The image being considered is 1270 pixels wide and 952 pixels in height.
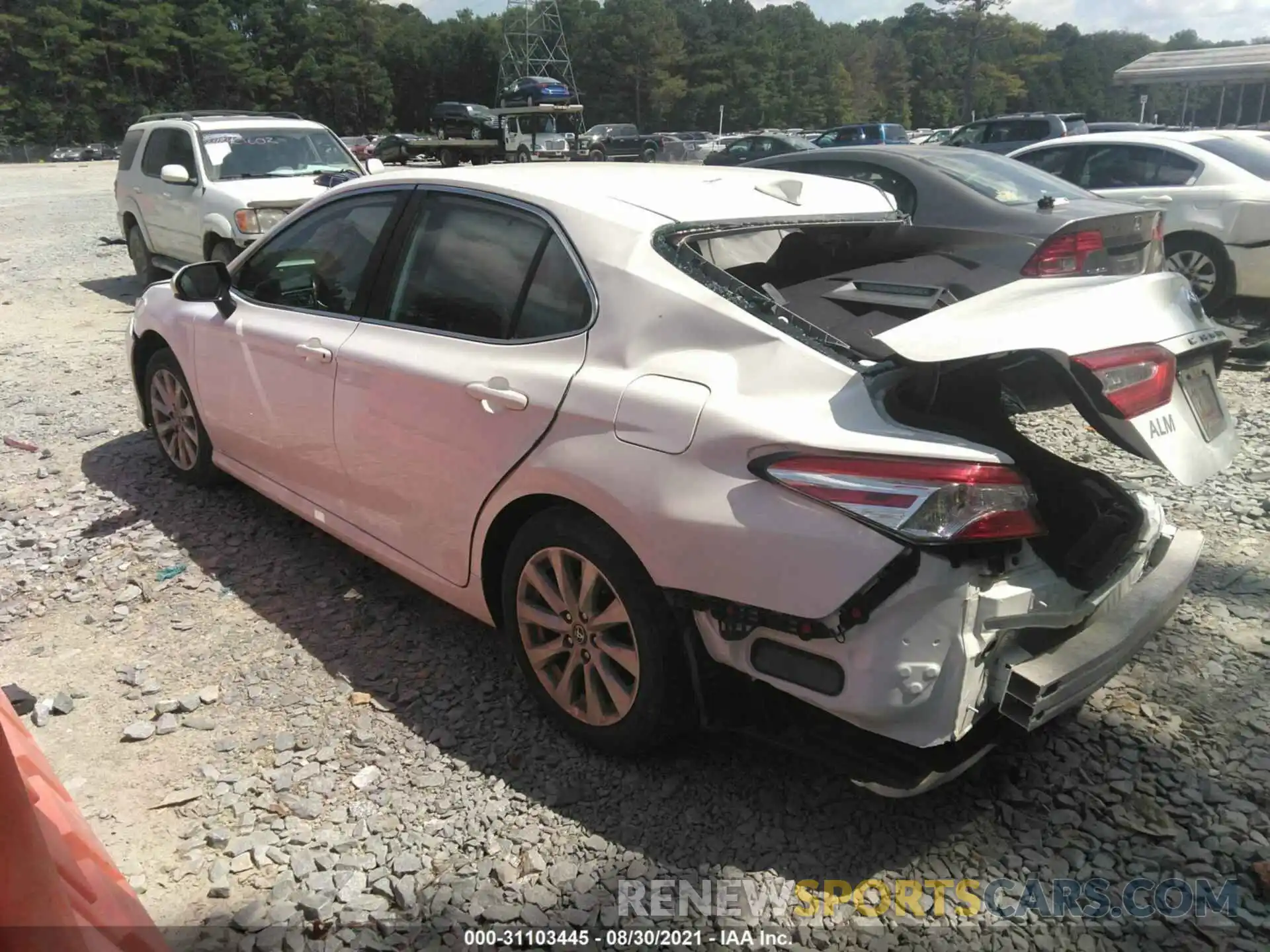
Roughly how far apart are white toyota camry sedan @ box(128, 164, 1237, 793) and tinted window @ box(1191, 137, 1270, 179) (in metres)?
7.12

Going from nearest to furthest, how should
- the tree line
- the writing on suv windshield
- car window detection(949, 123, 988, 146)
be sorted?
the writing on suv windshield, car window detection(949, 123, 988, 146), the tree line

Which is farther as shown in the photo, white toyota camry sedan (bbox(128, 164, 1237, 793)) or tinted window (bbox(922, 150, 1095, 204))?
tinted window (bbox(922, 150, 1095, 204))

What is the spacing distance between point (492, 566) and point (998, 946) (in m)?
1.78

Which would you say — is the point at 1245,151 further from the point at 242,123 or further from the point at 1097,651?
the point at 242,123

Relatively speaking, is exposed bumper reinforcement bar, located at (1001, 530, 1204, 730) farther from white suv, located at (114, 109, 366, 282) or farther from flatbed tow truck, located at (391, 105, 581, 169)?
flatbed tow truck, located at (391, 105, 581, 169)

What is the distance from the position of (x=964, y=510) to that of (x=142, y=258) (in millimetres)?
11717

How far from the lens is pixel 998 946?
7.35ft

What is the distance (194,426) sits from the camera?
15.7 ft

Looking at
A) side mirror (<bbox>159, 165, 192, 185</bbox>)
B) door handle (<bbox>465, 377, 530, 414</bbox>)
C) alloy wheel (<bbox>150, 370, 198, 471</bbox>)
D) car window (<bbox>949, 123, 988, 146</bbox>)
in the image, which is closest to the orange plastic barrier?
door handle (<bbox>465, 377, 530, 414</bbox>)

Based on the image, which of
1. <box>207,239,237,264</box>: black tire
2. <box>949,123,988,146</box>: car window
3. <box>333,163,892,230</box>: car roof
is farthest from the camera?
<box>949,123,988,146</box>: car window

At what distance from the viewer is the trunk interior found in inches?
92.1

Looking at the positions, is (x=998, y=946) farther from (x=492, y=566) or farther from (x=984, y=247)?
(x=984, y=247)

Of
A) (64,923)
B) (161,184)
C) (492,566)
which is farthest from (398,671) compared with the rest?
(161,184)

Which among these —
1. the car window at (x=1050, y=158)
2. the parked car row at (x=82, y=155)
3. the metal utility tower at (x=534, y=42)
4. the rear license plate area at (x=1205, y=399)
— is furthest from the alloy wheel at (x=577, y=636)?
the metal utility tower at (x=534, y=42)
